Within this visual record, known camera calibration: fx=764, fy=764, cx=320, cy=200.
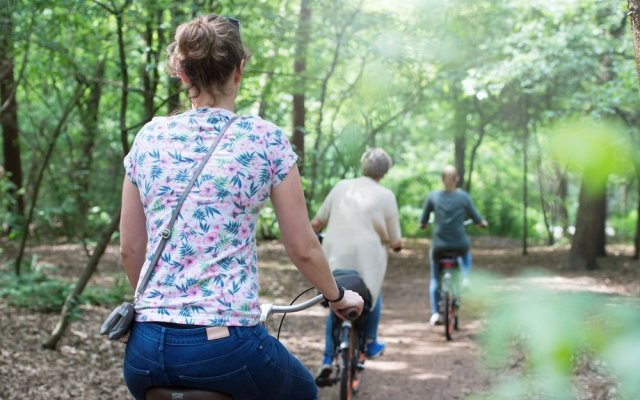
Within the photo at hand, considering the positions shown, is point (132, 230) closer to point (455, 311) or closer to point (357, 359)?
point (357, 359)

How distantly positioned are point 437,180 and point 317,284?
2958cm

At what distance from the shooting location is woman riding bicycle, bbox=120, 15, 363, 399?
7.25 feet

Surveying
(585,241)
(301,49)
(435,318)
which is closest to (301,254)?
(435,318)

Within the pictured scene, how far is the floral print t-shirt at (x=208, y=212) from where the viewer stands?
223 centimetres

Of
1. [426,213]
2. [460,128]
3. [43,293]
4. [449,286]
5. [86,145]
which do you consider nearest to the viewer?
[449,286]

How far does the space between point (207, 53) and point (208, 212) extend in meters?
0.48

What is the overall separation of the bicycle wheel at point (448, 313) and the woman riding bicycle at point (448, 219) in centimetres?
38

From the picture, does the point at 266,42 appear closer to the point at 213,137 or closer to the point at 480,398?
the point at 480,398

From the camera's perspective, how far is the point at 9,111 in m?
14.8

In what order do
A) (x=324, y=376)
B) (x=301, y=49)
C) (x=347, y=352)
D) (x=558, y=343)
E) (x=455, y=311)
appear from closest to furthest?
(x=558, y=343), (x=347, y=352), (x=324, y=376), (x=455, y=311), (x=301, y=49)

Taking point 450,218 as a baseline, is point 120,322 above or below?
above

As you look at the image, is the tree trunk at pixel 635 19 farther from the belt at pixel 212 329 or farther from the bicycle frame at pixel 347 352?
the bicycle frame at pixel 347 352

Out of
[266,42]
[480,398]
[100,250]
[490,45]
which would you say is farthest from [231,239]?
[490,45]

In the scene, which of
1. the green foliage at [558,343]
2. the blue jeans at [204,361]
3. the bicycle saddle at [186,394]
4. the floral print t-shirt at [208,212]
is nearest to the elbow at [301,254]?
the floral print t-shirt at [208,212]
